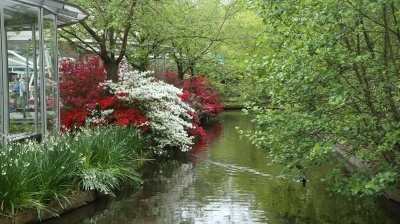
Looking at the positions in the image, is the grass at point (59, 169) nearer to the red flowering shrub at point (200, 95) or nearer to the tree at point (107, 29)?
the tree at point (107, 29)

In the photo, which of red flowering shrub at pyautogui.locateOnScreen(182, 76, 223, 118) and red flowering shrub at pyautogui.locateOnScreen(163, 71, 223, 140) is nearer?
red flowering shrub at pyautogui.locateOnScreen(163, 71, 223, 140)

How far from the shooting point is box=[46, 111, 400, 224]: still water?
27.5 feet

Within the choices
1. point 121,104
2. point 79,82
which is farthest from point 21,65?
point 121,104

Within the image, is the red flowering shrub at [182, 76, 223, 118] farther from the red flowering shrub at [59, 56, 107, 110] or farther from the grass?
the grass

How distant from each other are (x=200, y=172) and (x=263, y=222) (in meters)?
4.92

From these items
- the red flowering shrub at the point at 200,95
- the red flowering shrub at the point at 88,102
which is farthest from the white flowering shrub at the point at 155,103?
the red flowering shrub at the point at 200,95

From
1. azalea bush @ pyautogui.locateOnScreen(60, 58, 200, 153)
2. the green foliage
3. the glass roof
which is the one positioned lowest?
the green foliage

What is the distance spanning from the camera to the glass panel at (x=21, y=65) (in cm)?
1033

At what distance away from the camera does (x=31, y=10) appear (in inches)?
424

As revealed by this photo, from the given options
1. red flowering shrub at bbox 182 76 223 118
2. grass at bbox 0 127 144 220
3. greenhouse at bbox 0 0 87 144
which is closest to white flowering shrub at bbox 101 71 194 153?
greenhouse at bbox 0 0 87 144

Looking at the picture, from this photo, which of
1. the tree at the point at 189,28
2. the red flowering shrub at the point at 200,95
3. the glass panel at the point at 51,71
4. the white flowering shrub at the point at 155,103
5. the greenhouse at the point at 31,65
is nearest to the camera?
the greenhouse at the point at 31,65

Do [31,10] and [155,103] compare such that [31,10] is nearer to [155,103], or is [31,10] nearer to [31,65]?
[31,65]

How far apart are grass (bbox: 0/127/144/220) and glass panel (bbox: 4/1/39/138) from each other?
1.15m

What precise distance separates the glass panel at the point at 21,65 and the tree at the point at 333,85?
4857 mm
